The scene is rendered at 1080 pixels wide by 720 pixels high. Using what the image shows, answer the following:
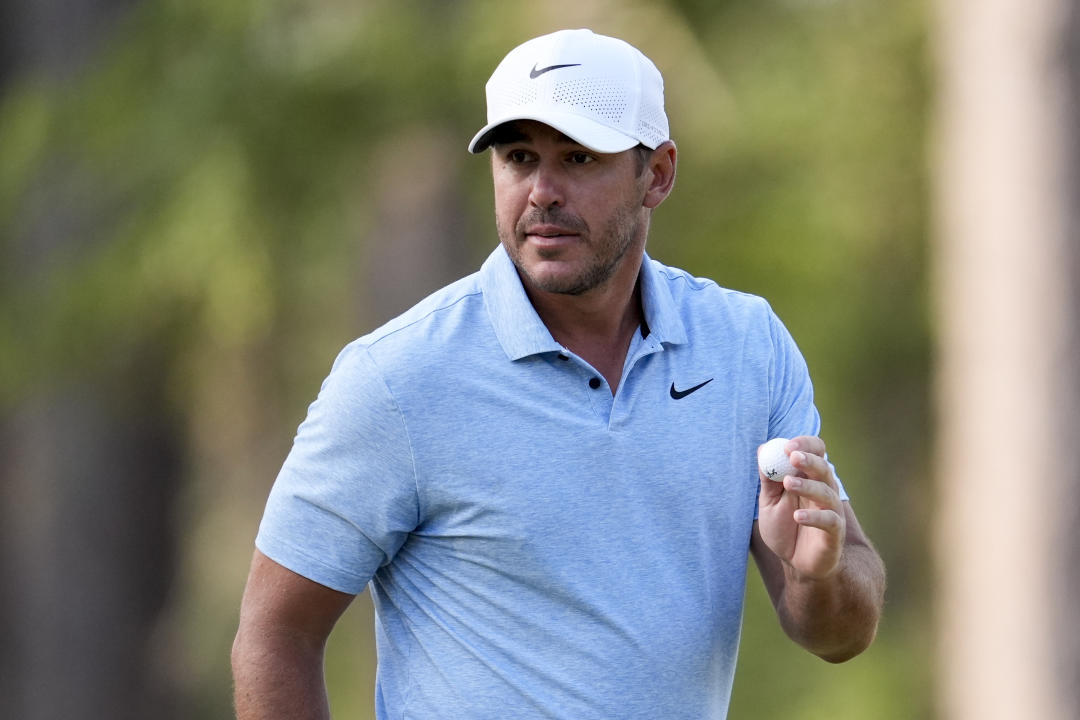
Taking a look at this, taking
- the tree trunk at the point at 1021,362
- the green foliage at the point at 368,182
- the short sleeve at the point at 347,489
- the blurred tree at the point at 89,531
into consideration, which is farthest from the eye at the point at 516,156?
the blurred tree at the point at 89,531

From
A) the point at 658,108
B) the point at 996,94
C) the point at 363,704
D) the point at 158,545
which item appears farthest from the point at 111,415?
the point at 658,108

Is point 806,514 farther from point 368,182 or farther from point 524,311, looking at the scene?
point 368,182

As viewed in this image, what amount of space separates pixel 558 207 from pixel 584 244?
9cm

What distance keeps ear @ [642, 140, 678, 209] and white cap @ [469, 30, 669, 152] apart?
51 mm

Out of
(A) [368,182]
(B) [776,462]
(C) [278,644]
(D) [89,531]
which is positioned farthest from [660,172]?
(D) [89,531]

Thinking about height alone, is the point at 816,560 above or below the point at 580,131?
below

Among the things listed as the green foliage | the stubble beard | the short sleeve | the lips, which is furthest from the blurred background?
the short sleeve

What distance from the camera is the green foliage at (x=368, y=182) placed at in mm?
7762

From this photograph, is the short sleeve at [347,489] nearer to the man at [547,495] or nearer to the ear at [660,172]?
the man at [547,495]

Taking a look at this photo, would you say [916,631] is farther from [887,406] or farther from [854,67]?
[854,67]

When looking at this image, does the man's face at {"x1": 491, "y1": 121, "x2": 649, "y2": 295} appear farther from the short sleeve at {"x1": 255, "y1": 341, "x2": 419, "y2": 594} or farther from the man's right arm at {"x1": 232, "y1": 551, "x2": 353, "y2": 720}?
the man's right arm at {"x1": 232, "y1": 551, "x2": 353, "y2": 720}

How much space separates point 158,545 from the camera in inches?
519

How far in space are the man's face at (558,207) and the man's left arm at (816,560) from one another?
52cm

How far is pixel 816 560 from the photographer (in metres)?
2.67
